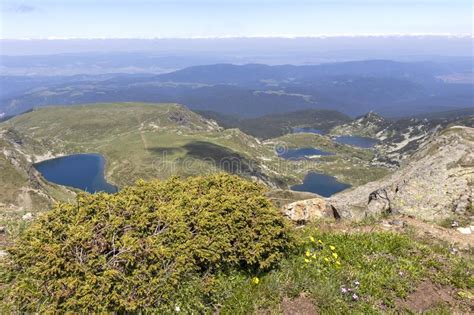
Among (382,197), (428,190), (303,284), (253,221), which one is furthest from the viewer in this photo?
(382,197)

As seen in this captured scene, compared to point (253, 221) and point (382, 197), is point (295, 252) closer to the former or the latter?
point (253, 221)

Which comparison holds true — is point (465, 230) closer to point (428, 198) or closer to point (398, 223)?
point (398, 223)

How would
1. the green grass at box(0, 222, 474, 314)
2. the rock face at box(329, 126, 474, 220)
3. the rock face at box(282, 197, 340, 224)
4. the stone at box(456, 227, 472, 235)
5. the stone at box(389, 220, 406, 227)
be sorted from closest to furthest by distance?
the green grass at box(0, 222, 474, 314) < the stone at box(456, 227, 472, 235) < the stone at box(389, 220, 406, 227) < the rock face at box(282, 197, 340, 224) < the rock face at box(329, 126, 474, 220)

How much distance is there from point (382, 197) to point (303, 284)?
16.8 m

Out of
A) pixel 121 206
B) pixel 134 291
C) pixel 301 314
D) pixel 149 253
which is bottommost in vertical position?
pixel 301 314

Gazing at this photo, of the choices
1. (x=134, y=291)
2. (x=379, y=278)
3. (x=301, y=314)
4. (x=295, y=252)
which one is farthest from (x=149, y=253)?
(x=379, y=278)

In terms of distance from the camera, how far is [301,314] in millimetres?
9148

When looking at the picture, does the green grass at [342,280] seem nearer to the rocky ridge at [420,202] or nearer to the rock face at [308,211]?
the rock face at [308,211]

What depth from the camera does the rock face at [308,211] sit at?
18291 mm

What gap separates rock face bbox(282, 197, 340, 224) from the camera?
720 inches

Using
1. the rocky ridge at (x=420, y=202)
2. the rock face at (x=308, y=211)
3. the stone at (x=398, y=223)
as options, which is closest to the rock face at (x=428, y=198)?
the rocky ridge at (x=420, y=202)

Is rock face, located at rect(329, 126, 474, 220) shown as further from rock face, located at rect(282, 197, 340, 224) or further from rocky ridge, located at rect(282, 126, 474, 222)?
rock face, located at rect(282, 197, 340, 224)

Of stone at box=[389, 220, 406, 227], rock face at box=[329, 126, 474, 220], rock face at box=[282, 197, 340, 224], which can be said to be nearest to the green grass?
stone at box=[389, 220, 406, 227]

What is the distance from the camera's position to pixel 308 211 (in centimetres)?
1920
